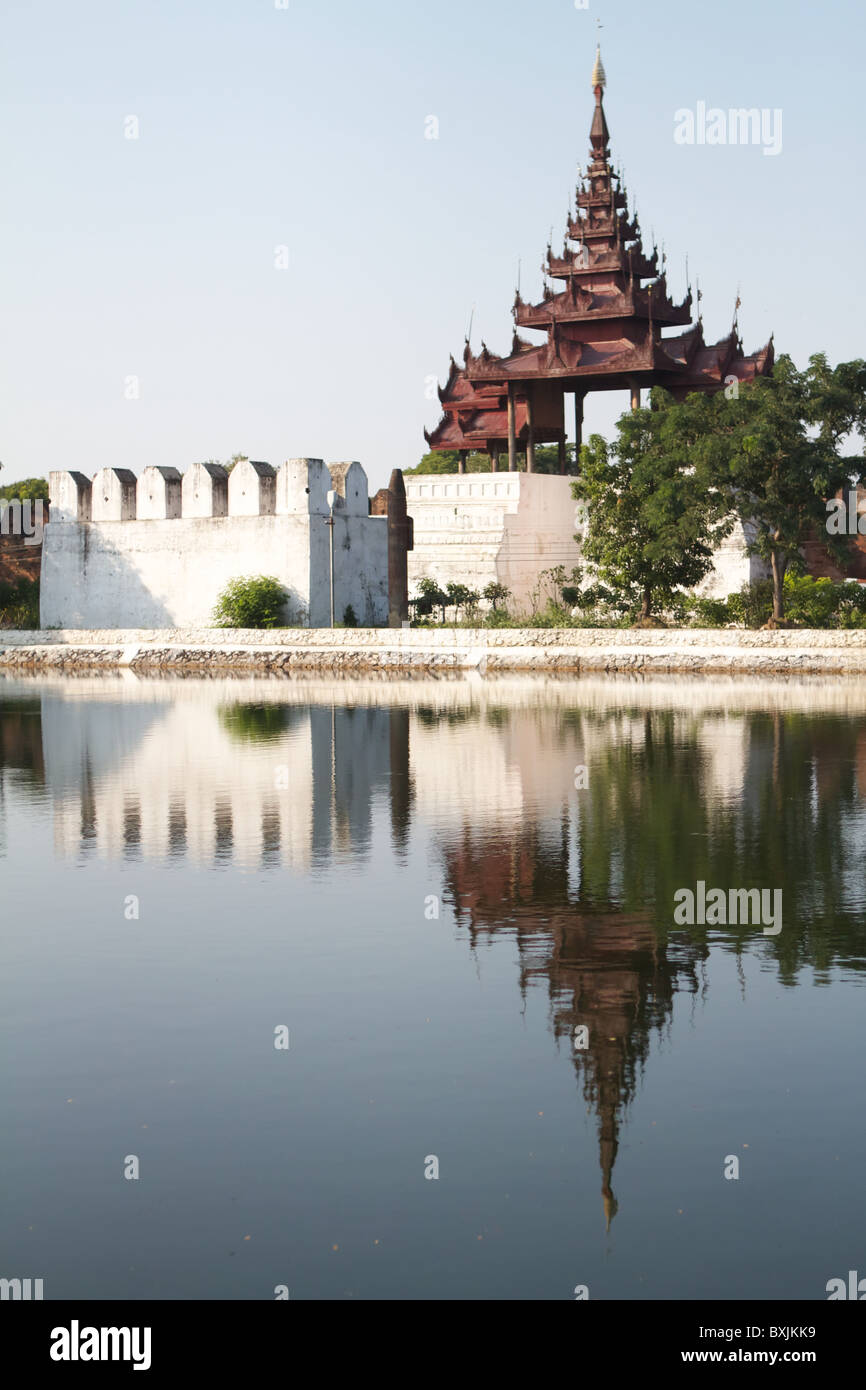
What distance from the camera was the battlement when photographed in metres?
40.9

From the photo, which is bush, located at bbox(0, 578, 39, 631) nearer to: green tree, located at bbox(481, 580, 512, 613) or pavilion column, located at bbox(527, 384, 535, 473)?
green tree, located at bbox(481, 580, 512, 613)

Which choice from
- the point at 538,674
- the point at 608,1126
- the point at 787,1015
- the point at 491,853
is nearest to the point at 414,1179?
the point at 608,1126

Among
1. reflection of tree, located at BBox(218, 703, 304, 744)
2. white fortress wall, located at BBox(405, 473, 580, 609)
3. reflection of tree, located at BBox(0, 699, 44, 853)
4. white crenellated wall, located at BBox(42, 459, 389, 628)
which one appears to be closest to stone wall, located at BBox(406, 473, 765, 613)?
white fortress wall, located at BBox(405, 473, 580, 609)

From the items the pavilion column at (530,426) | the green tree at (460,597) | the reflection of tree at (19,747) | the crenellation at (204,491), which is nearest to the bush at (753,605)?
the green tree at (460,597)

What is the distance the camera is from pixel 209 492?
4291 centimetres

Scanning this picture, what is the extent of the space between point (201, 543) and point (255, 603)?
3.15 m

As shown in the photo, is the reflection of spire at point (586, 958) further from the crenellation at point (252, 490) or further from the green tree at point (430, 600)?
→ the crenellation at point (252, 490)

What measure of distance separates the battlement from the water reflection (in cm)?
1523

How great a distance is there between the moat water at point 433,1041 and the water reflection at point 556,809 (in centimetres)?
5

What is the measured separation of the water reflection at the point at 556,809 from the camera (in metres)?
8.44

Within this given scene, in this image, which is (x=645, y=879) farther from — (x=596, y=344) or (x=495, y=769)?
(x=596, y=344)

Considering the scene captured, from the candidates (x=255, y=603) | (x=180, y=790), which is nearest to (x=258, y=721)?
(x=180, y=790)
